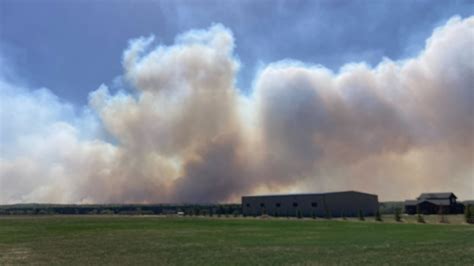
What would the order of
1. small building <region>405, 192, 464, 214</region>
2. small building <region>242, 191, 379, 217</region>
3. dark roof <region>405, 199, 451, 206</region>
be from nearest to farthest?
small building <region>242, 191, 379, 217</region> < small building <region>405, 192, 464, 214</region> < dark roof <region>405, 199, 451, 206</region>

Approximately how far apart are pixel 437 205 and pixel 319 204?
2896cm

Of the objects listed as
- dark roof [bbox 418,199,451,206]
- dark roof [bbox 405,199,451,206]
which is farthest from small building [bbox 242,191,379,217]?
dark roof [bbox 418,199,451,206]

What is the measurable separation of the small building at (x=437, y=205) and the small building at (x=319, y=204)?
29.5 ft

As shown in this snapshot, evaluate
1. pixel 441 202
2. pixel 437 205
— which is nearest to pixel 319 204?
pixel 437 205

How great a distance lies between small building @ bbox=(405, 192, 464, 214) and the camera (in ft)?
333

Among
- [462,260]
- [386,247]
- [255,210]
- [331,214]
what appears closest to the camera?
[462,260]

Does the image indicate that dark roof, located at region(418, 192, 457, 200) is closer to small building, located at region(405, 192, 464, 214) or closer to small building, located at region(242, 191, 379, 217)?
small building, located at region(405, 192, 464, 214)

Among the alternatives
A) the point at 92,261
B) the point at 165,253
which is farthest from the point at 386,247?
the point at 92,261

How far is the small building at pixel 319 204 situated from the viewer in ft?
322

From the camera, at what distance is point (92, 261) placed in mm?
22453

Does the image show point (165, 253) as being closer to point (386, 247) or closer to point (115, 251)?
point (115, 251)

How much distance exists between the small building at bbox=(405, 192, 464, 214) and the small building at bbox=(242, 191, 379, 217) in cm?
899

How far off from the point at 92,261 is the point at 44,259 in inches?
134

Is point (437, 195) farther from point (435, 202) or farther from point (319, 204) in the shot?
point (319, 204)
